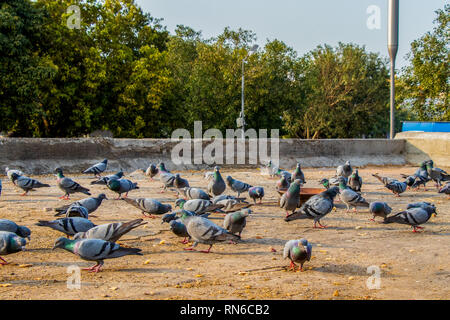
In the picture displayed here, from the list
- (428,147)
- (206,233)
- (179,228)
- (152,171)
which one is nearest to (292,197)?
(179,228)

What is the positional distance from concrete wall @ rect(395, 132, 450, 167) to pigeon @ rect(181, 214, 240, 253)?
1393cm

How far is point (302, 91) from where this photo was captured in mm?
44438

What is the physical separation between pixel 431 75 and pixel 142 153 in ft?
72.3

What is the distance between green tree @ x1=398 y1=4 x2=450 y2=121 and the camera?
2972cm

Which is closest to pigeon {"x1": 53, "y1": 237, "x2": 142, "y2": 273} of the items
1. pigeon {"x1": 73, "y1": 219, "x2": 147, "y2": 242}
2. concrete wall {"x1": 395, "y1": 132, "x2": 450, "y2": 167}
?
pigeon {"x1": 73, "y1": 219, "x2": 147, "y2": 242}

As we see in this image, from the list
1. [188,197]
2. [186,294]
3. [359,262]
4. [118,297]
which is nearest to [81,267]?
[118,297]

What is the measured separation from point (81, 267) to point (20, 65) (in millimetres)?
21645

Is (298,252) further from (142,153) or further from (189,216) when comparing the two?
(142,153)

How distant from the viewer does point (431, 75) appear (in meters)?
29.8

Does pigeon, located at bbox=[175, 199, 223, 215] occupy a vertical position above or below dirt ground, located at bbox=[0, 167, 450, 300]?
above

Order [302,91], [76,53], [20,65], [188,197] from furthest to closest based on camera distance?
[302,91], [76,53], [20,65], [188,197]

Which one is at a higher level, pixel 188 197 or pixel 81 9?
pixel 81 9

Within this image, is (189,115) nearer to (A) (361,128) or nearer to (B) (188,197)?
(A) (361,128)
